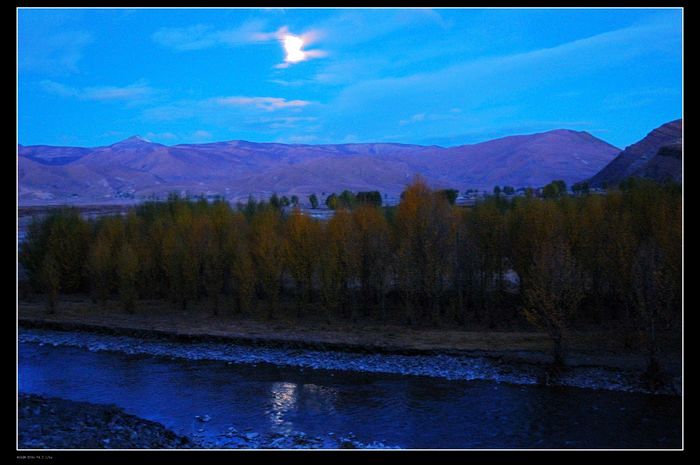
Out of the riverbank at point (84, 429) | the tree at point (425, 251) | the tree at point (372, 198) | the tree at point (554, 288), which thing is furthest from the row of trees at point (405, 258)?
the riverbank at point (84, 429)

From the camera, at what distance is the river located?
13.4 m

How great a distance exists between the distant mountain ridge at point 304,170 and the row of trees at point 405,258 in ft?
288

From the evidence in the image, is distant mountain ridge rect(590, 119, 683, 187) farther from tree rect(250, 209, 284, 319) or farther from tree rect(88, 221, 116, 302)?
tree rect(88, 221, 116, 302)

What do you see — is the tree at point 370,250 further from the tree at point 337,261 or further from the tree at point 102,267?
the tree at point 102,267

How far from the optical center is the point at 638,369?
17688mm

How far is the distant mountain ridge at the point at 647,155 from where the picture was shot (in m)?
64.3

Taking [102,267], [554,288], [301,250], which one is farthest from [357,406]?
[102,267]

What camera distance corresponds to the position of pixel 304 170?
14962 cm

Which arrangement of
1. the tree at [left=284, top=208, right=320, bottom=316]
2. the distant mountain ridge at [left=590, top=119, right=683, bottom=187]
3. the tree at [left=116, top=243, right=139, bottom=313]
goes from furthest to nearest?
the distant mountain ridge at [left=590, top=119, right=683, bottom=187] < the tree at [left=116, top=243, right=139, bottom=313] < the tree at [left=284, top=208, right=320, bottom=316]

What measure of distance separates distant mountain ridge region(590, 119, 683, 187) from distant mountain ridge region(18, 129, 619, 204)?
150 ft

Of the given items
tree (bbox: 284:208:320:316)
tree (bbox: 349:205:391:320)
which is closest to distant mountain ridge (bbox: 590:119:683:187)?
tree (bbox: 349:205:391:320)

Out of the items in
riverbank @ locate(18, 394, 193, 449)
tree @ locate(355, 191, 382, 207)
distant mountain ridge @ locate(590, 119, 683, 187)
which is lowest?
riverbank @ locate(18, 394, 193, 449)

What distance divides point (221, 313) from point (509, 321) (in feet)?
44.4
